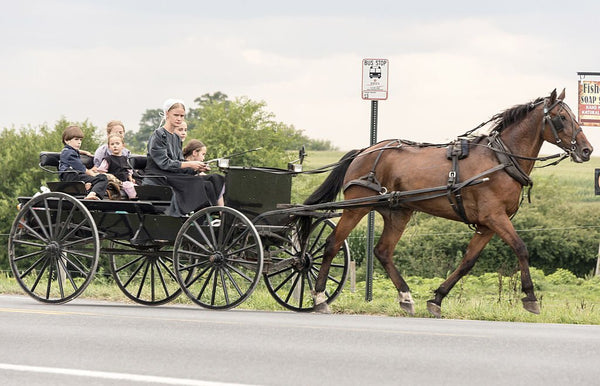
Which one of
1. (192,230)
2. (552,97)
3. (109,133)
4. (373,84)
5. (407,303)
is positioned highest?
(373,84)

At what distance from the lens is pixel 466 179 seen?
1106 cm

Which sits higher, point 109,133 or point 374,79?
point 374,79

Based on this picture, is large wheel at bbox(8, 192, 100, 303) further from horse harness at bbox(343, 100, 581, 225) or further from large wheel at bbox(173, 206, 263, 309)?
horse harness at bbox(343, 100, 581, 225)

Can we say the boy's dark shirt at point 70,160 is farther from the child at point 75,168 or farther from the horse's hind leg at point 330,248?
the horse's hind leg at point 330,248

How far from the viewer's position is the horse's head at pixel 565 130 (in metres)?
11.1

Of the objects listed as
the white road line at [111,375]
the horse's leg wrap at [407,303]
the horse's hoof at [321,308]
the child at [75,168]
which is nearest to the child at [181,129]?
the child at [75,168]

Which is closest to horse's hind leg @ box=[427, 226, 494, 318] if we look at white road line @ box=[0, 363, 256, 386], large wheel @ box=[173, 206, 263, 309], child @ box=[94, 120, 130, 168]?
large wheel @ box=[173, 206, 263, 309]

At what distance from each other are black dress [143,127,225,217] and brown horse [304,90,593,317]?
1.51m

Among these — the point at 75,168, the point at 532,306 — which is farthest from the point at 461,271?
the point at 75,168

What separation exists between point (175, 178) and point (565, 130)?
424cm

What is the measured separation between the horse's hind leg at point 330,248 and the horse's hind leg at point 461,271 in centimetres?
116

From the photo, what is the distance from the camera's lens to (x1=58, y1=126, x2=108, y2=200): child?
12000 mm

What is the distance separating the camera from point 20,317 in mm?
10164

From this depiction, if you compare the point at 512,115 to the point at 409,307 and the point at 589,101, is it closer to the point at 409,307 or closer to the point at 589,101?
the point at 409,307
